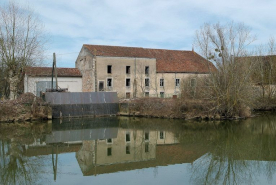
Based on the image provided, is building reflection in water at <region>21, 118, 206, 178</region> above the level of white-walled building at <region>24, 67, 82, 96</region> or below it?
below

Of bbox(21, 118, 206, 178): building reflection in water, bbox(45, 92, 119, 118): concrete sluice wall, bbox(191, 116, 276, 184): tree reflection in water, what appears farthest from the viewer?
bbox(45, 92, 119, 118): concrete sluice wall

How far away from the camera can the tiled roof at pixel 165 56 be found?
108 feet

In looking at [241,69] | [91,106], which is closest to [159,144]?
[241,69]

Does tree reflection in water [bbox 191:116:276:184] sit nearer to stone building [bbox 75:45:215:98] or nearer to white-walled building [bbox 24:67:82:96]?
stone building [bbox 75:45:215:98]

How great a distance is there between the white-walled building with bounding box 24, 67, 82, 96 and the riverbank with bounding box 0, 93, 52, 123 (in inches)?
260

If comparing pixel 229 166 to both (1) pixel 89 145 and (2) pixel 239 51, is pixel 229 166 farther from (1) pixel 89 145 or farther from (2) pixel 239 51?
(2) pixel 239 51

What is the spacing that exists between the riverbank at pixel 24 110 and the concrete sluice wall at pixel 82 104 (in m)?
0.91

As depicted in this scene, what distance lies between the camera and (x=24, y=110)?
857 inches

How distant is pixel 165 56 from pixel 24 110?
67.6ft

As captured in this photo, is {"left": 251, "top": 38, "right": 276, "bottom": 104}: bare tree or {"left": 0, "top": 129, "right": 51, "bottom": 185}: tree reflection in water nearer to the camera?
{"left": 0, "top": 129, "right": 51, "bottom": 185}: tree reflection in water

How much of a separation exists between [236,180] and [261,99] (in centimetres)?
2354

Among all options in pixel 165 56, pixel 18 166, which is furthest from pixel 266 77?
pixel 18 166

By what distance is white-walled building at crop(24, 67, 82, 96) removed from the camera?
29.9 metres

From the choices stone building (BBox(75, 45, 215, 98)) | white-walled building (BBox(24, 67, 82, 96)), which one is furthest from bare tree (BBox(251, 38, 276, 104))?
white-walled building (BBox(24, 67, 82, 96))
